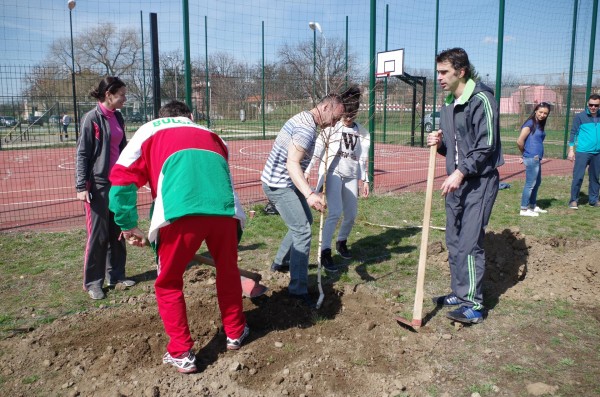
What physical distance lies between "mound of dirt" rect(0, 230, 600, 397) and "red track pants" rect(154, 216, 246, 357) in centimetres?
30

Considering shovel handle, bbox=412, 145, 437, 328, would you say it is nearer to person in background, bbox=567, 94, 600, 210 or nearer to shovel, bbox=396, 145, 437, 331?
shovel, bbox=396, 145, 437, 331

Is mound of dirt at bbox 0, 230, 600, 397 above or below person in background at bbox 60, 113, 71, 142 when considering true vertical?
below

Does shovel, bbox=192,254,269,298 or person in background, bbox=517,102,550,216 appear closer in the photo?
shovel, bbox=192,254,269,298

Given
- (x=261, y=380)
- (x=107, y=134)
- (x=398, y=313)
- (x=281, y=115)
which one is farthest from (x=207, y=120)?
(x=261, y=380)

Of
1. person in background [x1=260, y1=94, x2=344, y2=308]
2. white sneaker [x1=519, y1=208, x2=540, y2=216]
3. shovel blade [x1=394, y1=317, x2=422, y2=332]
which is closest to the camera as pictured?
shovel blade [x1=394, y1=317, x2=422, y2=332]

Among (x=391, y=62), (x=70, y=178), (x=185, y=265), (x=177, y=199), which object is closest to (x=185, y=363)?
(x=185, y=265)

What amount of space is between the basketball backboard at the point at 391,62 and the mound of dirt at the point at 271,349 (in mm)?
10132

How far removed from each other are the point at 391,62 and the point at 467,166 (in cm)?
1154

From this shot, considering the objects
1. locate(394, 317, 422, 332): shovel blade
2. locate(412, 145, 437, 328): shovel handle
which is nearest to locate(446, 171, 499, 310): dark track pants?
locate(412, 145, 437, 328): shovel handle

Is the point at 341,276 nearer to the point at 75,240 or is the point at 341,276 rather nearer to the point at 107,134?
the point at 107,134

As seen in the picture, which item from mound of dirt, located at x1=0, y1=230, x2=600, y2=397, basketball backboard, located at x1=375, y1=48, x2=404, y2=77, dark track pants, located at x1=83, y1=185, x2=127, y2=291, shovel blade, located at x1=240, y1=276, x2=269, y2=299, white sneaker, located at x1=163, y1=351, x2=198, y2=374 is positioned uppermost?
basketball backboard, located at x1=375, y1=48, x2=404, y2=77

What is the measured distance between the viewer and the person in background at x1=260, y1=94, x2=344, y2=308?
12.7ft

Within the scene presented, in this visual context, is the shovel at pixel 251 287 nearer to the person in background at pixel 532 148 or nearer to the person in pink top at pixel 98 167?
the person in pink top at pixel 98 167

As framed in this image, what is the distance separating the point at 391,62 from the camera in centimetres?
1438
